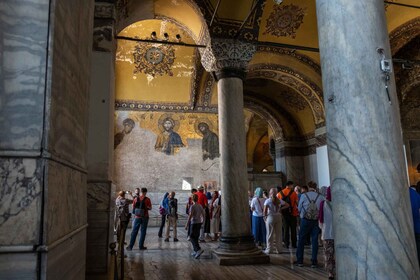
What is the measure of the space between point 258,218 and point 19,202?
7530mm

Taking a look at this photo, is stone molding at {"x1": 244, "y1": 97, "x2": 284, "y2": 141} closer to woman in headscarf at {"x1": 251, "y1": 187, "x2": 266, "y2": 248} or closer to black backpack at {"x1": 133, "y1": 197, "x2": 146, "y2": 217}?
woman in headscarf at {"x1": 251, "y1": 187, "x2": 266, "y2": 248}

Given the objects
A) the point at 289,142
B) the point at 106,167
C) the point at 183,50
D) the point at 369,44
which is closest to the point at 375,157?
the point at 369,44

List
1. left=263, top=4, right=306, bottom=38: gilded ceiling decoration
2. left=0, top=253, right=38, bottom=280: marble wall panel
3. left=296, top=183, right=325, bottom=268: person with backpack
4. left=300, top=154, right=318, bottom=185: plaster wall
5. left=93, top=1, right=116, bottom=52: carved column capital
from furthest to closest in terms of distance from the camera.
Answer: left=300, top=154, right=318, bottom=185: plaster wall
left=263, top=4, right=306, bottom=38: gilded ceiling decoration
left=296, top=183, right=325, bottom=268: person with backpack
left=93, top=1, right=116, bottom=52: carved column capital
left=0, top=253, right=38, bottom=280: marble wall panel

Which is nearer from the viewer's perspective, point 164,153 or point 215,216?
point 215,216

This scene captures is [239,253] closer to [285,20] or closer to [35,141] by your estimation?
[35,141]

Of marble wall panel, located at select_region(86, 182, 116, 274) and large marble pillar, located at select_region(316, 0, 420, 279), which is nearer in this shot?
large marble pillar, located at select_region(316, 0, 420, 279)

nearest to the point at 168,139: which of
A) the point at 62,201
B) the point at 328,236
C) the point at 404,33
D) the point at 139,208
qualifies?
the point at 139,208

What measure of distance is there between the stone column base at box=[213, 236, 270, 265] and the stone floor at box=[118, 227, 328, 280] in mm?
159

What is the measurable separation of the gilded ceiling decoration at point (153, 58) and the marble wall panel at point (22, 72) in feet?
38.9

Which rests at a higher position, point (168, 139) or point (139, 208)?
point (168, 139)

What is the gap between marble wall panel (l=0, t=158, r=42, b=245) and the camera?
1489 mm

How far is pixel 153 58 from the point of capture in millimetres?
13344

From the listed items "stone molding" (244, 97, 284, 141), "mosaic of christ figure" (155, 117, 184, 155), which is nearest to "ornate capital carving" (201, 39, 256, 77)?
"mosaic of christ figure" (155, 117, 184, 155)

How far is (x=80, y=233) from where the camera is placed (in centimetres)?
229
